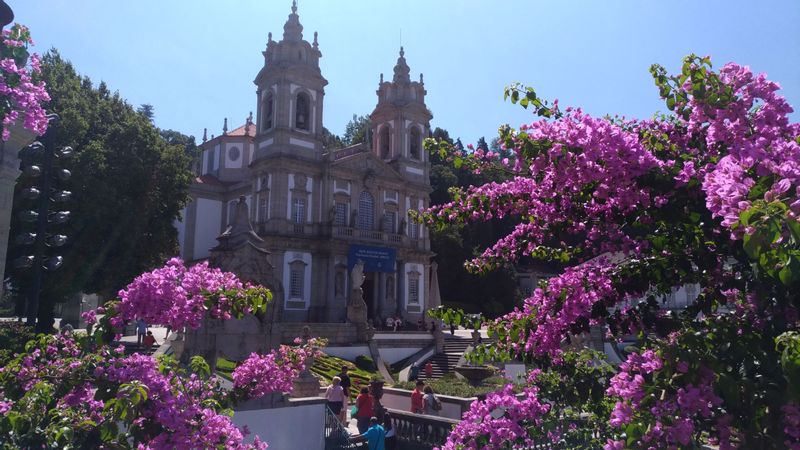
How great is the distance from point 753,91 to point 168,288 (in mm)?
→ 3851

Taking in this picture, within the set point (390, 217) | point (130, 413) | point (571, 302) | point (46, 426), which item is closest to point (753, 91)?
point (571, 302)

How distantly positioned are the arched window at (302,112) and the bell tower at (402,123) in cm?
667

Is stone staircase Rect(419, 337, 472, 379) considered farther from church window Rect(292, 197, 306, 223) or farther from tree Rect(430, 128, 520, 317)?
tree Rect(430, 128, 520, 317)

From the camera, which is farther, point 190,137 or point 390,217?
point 190,137

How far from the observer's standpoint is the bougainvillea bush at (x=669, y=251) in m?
2.82

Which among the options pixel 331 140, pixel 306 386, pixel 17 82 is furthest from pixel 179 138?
pixel 17 82

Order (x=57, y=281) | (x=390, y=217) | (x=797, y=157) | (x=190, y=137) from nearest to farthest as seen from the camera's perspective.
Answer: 1. (x=797, y=157)
2. (x=57, y=281)
3. (x=390, y=217)
4. (x=190, y=137)

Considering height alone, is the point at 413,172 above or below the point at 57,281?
above

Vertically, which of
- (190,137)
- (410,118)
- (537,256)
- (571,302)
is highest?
(190,137)

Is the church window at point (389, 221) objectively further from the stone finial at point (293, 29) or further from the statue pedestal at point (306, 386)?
the statue pedestal at point (306, 386)

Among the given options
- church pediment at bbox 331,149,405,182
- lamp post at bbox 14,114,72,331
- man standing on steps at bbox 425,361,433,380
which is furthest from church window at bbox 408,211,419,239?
lamp post at bbox 14,114,72,331

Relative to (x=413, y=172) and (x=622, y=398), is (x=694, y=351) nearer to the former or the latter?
(x=622, y=398)

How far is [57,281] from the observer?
2327cm

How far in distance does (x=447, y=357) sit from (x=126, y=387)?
2478 cm
